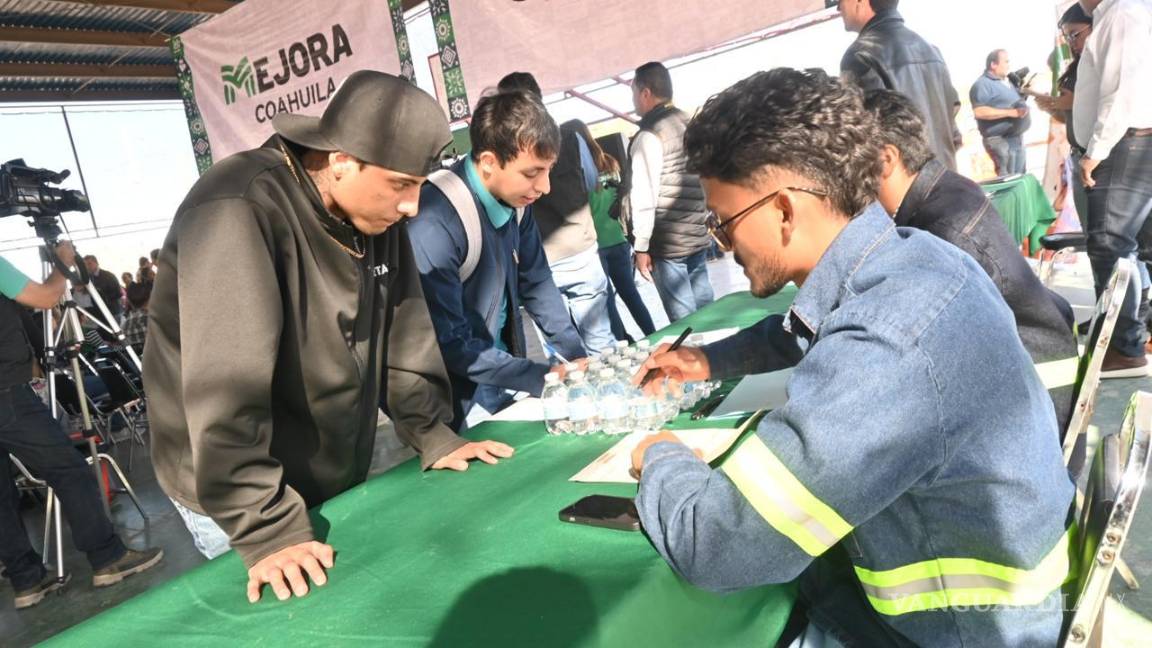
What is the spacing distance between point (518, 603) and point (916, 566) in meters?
0.56

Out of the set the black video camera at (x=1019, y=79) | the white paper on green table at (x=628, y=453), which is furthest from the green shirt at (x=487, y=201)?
the black video camera at (x=1019, y=79)

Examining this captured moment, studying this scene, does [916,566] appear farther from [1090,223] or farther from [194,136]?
[194,136]

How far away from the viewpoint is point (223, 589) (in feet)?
3.94

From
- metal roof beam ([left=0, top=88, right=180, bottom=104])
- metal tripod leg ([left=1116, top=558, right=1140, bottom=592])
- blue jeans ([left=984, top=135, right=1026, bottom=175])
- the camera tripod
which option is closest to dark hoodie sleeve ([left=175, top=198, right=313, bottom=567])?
metal tripod leg ([left=1116, top=558, right=1140, bottom=592])

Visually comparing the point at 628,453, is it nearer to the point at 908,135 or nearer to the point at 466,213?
the point at 466,213

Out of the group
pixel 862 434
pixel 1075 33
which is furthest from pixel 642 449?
pixel 1075 33

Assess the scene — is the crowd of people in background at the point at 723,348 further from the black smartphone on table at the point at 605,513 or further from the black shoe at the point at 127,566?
the black shoe at the point at 127,566

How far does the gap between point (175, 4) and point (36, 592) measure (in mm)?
4467

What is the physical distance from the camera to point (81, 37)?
230 inches

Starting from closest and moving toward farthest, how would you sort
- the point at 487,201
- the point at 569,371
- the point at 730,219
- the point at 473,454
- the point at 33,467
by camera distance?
the point at 730,219 → the point at 473,454 → the point at 569,371 → the point at 487,201 → the point at 33,467

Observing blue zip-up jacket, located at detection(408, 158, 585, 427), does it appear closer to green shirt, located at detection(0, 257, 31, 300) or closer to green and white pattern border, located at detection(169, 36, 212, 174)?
green shirt, located at detection(0, 257, 31, 300)

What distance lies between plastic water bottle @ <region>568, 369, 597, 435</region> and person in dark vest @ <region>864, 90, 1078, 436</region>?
88 cm

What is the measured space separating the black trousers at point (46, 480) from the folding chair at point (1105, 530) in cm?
410

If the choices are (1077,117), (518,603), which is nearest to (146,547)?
(518,603)
